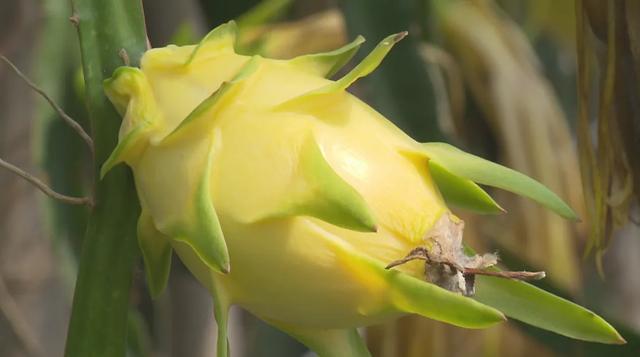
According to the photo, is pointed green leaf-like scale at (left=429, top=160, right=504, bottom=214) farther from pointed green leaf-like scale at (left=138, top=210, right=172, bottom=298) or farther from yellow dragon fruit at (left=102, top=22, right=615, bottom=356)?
pointed green leaf-like scale at (left=138, top=210, right=172, bottom=298)

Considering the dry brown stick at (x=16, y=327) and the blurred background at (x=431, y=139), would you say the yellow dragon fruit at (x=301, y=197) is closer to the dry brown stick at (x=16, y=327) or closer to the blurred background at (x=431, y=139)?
the blurred background at (x=431, y=139)

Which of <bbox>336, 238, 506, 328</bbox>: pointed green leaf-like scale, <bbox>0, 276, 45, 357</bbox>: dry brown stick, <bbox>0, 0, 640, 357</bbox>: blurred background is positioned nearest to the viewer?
<bbox>336, 238, 506, 328</bbox>: pointed green leaf-like scale

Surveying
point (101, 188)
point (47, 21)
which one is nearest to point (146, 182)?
point (101, 188)

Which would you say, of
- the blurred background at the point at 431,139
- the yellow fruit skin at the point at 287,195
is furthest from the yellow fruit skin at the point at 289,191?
the blurred background at the point at 431,139

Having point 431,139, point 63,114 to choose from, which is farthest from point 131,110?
point 431,139

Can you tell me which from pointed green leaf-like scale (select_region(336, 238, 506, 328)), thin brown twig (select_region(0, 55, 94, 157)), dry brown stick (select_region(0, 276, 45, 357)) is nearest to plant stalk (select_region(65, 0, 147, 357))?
thin brown twig (select_region(0, 55, 94, 157))

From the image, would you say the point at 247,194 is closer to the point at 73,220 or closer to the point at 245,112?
the point at 245,112
